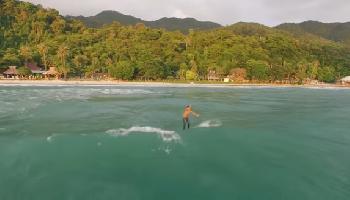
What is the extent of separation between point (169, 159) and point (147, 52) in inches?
3962

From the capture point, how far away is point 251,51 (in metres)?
134

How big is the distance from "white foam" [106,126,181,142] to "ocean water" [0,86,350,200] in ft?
0.25

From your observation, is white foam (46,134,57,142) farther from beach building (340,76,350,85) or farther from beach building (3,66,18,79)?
beach building (340,76,350,85)

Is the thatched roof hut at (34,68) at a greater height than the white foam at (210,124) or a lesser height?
greater

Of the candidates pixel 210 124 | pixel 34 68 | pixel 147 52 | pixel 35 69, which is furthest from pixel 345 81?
pixel 210 124

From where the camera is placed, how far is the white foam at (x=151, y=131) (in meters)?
25.0

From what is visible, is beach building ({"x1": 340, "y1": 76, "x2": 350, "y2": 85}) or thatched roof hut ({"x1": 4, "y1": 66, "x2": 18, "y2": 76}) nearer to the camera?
thatched roof hut ({"x1": 4, "y1": 66, "x2": 18, "y2": 76})

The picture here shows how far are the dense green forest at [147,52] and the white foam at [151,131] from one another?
77.7m

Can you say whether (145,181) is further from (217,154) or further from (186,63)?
(186,63)

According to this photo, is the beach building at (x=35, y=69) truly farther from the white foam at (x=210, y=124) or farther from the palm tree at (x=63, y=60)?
the white foam at (x=210, y=124)

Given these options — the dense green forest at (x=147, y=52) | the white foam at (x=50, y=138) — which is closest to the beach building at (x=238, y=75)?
the dense green forest at (x=147, y=52)

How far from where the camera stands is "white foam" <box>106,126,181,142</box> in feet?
82.1

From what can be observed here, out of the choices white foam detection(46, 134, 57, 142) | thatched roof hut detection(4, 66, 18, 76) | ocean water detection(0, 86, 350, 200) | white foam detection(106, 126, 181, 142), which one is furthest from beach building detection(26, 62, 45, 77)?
white foam detection(46, 134, 57, 142)

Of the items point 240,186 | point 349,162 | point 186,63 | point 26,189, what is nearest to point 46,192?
point 26,189
